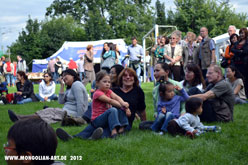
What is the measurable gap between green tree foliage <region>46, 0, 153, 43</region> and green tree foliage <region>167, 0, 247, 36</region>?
919 cm

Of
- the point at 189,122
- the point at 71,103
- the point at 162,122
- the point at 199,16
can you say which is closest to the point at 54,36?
the point at 199,16

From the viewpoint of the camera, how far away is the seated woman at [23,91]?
39.9 feet

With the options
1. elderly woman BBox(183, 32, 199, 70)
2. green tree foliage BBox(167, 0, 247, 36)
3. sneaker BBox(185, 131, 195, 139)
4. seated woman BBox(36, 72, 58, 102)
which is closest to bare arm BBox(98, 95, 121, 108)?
sneaker BBox(185, 131, 195, 139)

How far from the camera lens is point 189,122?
17.3 ft

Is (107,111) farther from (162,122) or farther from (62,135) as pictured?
(162,122)

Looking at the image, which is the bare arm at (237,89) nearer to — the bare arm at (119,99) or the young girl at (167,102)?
the young girl at (167,102)

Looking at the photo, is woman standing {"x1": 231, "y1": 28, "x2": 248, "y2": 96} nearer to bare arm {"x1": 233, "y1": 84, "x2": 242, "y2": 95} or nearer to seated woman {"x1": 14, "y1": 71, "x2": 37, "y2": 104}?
bare arm {"x1": 233, "y1": 84, "x2": 242, "y2": 95}

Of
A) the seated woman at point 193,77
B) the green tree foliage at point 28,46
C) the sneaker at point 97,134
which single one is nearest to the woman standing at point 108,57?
the seated woman at point 193,77

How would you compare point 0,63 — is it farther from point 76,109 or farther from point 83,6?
point 83,6

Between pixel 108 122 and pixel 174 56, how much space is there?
529 cm

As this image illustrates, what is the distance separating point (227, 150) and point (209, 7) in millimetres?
44111

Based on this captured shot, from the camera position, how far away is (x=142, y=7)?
58188 millimetres

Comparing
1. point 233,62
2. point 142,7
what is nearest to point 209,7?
→ point 142,7

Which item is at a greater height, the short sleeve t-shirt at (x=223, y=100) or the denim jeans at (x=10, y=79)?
the short sleeve t-shirt at (x=223, y=100)
